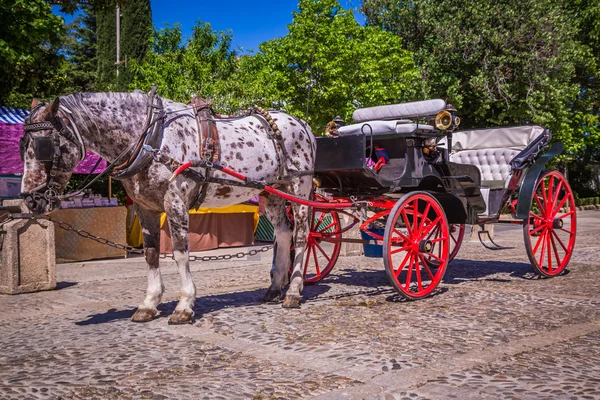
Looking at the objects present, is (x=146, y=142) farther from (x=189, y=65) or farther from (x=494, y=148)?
(x=189, y=65)

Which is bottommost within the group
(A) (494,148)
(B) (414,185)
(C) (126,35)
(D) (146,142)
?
(B) (414,185)

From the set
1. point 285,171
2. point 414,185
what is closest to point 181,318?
point 285,171

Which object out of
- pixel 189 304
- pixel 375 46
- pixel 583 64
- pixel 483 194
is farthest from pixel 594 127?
pixel 189 304

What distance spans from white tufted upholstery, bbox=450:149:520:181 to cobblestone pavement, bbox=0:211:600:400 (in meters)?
1.59

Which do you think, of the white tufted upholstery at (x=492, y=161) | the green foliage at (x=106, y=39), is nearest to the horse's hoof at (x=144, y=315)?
the white tufted upholstery at (x=492, y=161)

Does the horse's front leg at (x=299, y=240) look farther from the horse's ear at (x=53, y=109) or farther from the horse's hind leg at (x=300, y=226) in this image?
the horse's ear at (x=53, y=109)

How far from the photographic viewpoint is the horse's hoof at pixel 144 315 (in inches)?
236

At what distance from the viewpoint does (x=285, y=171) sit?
6.95 meters

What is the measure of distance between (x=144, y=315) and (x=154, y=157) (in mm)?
1512

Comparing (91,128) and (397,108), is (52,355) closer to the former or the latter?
(91,128)

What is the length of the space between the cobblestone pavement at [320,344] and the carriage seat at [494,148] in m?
1.62

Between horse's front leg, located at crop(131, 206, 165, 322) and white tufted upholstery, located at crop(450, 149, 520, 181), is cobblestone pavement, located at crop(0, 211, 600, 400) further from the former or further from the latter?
white tufted upholstery, located at crop(450, 149, 520, 181)

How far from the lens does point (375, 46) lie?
80.4 feet

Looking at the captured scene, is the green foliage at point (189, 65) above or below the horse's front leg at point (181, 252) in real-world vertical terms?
above
